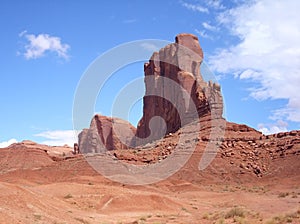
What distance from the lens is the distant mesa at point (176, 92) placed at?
67.9 m

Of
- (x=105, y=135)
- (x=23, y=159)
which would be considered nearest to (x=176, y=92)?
(x=23, y=159)

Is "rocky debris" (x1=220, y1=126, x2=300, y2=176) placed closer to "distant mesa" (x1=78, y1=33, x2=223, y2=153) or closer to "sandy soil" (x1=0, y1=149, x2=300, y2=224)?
"distant mesa" (x1=78, y1=33, x2=223, y2=153)

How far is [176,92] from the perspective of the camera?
7581cm

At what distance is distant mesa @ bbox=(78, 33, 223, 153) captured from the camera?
223 feet

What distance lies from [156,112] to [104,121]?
118 ft

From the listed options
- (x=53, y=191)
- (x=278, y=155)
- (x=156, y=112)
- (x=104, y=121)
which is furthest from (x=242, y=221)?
(x=104, y=121)

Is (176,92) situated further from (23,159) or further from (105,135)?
(105,135)

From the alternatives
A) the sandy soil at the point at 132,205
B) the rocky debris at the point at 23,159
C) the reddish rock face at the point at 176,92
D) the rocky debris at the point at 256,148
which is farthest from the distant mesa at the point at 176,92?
the rocky debris at the point at 23,159

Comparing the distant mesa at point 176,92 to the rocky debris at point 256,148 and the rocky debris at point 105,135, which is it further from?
the rocky debris at point 105,135

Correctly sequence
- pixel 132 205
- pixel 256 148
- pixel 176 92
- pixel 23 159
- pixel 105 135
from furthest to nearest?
1. pixel 105 135
2. pixel 176 92
3. pixel 23 159
4. pixel 256 148
5. pixel 132 205

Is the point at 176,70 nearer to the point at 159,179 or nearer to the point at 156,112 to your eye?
the point at 156,112

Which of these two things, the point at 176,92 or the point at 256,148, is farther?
the point at 176,92

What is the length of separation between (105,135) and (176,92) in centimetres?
4198

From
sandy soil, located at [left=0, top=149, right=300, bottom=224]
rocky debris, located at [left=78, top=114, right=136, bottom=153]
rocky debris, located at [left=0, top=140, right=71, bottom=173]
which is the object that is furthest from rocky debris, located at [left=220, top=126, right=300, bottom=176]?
rocky debris, located at [left=78, top=114, right=136, bottom=153]
